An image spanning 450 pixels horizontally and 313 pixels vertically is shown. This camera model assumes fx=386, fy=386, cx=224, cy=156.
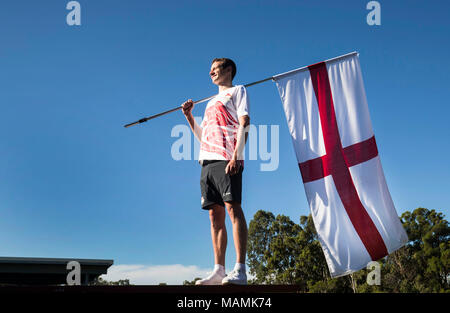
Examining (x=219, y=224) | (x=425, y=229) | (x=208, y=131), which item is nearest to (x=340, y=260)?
(x=219, y=224)

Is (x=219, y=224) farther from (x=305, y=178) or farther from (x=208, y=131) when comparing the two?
(x=305, y=178)

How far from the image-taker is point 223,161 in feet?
13.6

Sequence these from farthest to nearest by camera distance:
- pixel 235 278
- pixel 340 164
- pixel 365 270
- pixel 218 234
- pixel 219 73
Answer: pixel 365 270 → pixel 340 164 → pixel 219 73 → pixel 218 234 → pixel 235 278

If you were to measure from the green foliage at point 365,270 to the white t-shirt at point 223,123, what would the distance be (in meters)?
37.6

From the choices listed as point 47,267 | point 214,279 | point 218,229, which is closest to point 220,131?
point 218,229

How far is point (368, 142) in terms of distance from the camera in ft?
17.2

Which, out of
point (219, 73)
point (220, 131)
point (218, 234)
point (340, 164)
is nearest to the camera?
point (218, 234)

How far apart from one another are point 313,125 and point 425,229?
49.0 m

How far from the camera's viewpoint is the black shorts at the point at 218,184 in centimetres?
396

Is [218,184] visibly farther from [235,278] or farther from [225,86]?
[225,86]

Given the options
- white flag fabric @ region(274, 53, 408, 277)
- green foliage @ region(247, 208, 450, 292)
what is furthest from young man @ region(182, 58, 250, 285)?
green foliage @ region(247, 208, 450, 292)

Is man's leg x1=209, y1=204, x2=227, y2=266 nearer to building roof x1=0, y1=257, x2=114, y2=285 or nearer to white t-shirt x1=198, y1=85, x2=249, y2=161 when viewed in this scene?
white t-shirt x1=198, y1=85, x2=249, y2=161

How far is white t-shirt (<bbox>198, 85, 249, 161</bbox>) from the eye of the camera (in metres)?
4.21

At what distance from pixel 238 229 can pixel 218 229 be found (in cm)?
37
